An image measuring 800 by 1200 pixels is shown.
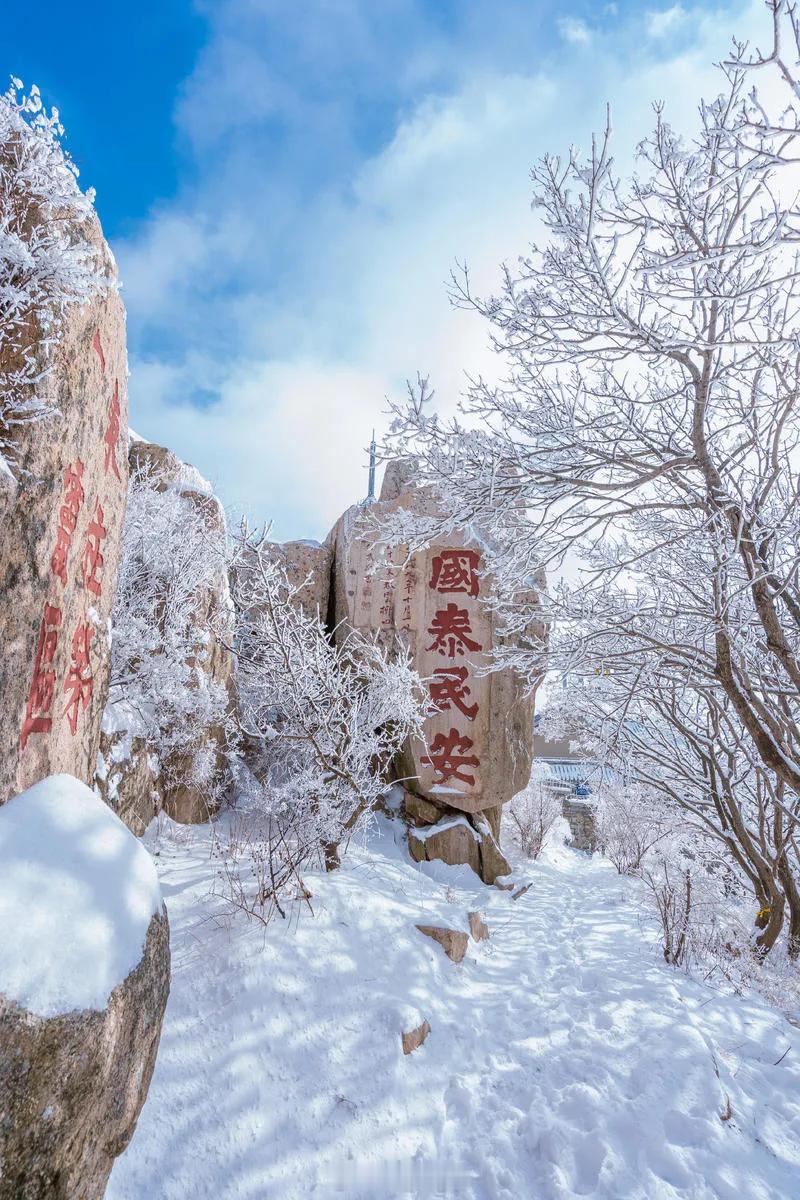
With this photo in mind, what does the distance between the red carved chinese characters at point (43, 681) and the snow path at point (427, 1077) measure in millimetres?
1729

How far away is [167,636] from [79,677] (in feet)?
12.2

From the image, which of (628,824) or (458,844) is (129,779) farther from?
(628,824)

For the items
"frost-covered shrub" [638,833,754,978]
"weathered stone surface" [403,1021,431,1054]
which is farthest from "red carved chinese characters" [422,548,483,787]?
"weathered stone surface" [403,1021,431,1054]

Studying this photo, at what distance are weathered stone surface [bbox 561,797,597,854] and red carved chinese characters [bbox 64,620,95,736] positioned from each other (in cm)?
1539

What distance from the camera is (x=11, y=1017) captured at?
1514mm

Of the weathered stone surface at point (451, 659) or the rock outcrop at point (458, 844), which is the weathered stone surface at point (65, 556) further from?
the rock outcrop at point (458, 844)

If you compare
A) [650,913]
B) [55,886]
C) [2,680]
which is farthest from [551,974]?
[2,680]

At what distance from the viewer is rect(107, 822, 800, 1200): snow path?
238 cm

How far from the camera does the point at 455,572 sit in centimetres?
831

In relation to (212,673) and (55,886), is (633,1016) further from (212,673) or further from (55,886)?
(212,673)

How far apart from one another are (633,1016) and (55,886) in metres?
3.82

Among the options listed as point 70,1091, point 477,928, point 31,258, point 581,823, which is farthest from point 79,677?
point 581,823

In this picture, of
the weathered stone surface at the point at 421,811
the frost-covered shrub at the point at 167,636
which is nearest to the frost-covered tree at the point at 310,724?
the frost-covered shrub at the point at 167,636

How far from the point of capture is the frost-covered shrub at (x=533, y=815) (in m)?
11.0
